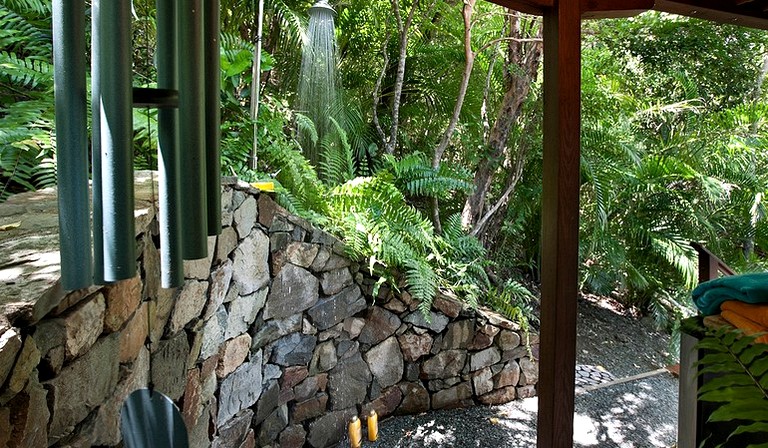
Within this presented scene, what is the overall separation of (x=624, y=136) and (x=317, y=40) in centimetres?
246

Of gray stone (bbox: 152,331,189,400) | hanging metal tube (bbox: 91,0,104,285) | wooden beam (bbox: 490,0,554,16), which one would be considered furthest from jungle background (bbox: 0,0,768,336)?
hanging metal tube (bbox: 91,0,104,285)

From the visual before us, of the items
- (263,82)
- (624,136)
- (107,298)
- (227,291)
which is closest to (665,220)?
(624,136)

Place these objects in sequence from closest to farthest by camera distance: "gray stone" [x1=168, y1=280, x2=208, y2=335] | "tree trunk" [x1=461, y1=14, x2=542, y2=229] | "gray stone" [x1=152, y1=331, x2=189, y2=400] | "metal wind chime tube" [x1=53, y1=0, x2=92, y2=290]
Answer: "metal wind chime tube" [x1=53, y1=0, x2=92, y2=290]
"gray stone" [x1=152, y1=331, x2=189, y2=400]
"gray stone" [x1=168, y1=280, x2=208, y2=335]
"tree trunk" [x1=461, y1=14, x2=542, y2=229]

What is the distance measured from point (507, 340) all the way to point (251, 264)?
181 centimetres

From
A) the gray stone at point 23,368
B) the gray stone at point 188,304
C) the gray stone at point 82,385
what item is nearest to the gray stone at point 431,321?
the gray stone at point 188,304

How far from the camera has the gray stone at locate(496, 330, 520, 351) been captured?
11.9 ft

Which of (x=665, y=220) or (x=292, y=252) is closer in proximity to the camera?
(x=292, y=252)

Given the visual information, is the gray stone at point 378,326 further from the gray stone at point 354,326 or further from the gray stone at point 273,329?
the gray stone at point 273,329

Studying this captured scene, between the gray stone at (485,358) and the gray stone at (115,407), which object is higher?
the gray stone at (115,407)

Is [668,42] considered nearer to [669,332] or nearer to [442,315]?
[669,332]

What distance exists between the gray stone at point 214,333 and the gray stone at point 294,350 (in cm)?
51

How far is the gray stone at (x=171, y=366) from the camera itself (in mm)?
1745

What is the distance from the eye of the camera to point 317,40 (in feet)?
11.9

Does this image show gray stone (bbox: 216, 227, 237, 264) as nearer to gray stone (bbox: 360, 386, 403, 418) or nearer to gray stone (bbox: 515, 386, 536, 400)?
gray stone (bbox: 360, 386, 403, 418)
